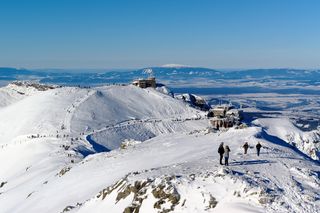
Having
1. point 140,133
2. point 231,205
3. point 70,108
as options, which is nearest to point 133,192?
point 231,205

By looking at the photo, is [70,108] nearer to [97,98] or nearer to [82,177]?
[97,98]

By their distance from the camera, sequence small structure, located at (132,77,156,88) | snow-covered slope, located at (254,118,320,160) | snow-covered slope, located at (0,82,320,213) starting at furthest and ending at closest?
small structure, located at (132,77,156,88)
snow-covered slope, located at (254,118,320,160)
snow-covered slope, located at (0,82,320,213)

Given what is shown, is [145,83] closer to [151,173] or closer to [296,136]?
[296,136]

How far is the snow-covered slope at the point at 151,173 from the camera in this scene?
21094mm

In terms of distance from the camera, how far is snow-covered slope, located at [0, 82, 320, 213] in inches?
830

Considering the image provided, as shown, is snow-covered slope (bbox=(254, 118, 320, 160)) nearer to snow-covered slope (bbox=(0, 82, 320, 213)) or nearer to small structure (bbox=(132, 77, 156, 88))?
small structure (bbox=(132, 77, 156, 88))

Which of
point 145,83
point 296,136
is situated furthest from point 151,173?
point 145,83

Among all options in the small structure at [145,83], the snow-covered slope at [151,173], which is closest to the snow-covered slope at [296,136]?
the small structure at [145,83]

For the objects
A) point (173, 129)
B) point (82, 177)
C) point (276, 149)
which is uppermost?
point (276, 149)

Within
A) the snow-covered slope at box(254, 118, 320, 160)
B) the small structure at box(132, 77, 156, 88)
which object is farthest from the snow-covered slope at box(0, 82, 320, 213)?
the small structure at box(132, 77, 156, 88)

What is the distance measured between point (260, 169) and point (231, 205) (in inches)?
247

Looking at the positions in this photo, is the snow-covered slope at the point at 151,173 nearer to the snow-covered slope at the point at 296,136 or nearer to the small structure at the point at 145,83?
the snow-covered slope at the point at 296,136

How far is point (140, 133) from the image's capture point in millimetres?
93000

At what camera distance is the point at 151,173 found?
26.2 metres
